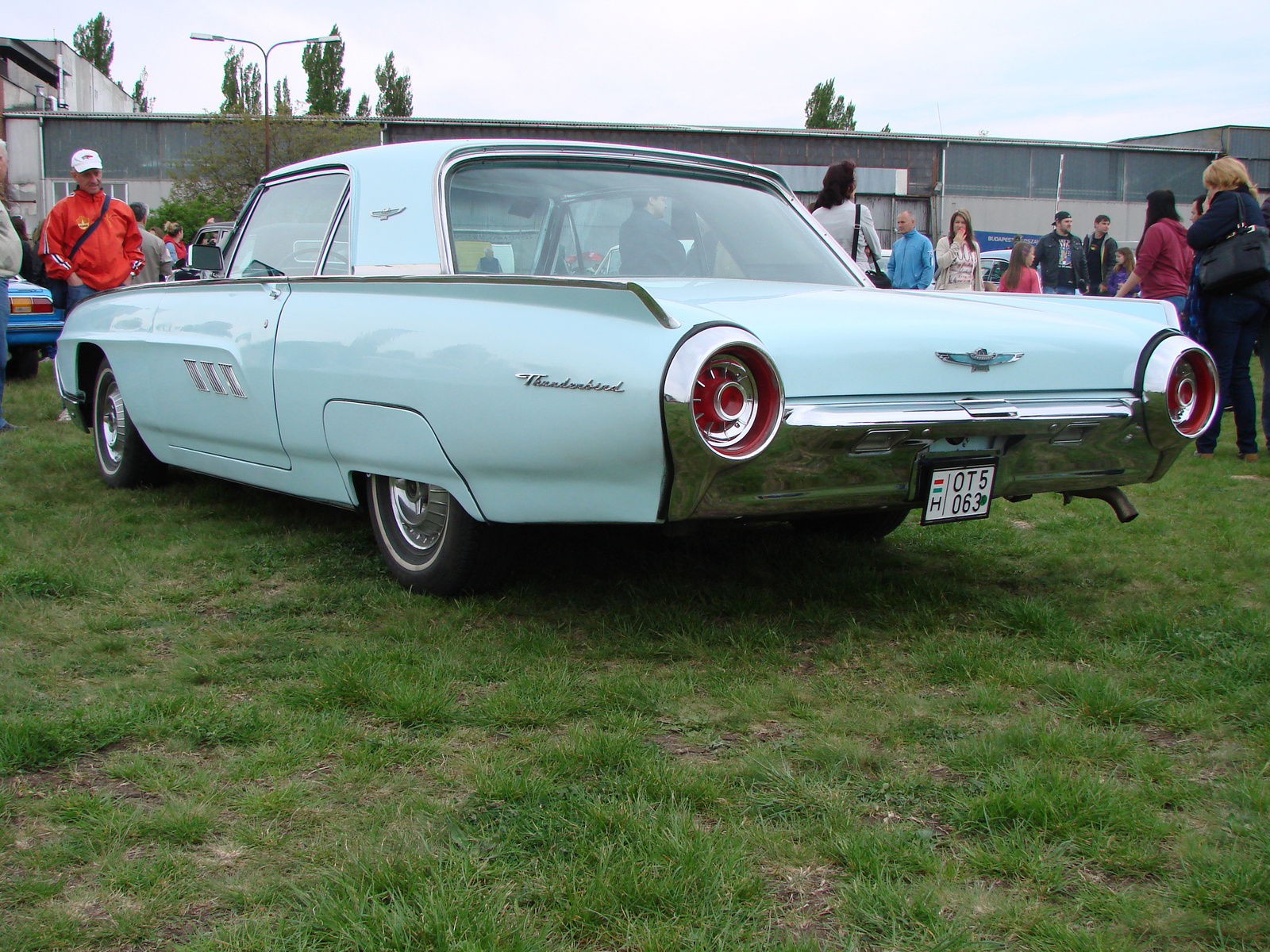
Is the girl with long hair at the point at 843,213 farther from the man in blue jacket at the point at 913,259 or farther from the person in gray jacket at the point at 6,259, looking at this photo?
the person in gray jacket at the point at 6,259

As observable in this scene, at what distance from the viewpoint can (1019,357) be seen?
3.22 m

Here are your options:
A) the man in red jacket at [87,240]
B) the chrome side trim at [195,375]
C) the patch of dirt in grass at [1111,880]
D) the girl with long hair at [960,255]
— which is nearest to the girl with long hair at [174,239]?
the man in red jacket at [87,240]

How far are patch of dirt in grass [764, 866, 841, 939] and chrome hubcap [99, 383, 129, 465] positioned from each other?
4.44 meters

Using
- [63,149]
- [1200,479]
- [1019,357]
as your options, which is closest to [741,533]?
[1019,357]

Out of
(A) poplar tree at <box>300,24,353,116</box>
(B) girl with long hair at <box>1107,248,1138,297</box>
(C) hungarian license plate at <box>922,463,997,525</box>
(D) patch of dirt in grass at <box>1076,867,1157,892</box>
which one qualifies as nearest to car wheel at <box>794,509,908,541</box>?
(C) hungarian license plate at <box>922,463,997,525</box>

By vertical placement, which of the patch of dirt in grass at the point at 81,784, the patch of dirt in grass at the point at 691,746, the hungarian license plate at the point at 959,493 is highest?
the hungarian license plate at the point at 959,493

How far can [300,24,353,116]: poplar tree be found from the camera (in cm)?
5784

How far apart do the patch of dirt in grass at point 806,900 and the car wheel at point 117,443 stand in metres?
4.20

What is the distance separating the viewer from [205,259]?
5.06 m

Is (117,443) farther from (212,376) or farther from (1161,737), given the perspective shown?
(1161,737)

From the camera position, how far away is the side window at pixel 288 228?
4.24 meters

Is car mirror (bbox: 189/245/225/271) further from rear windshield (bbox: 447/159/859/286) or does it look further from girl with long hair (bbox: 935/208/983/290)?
girl with long hair (bbox: 935/208/983/290)

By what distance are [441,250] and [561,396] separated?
36.1 inches

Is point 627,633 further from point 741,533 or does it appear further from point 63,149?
point 63,149
